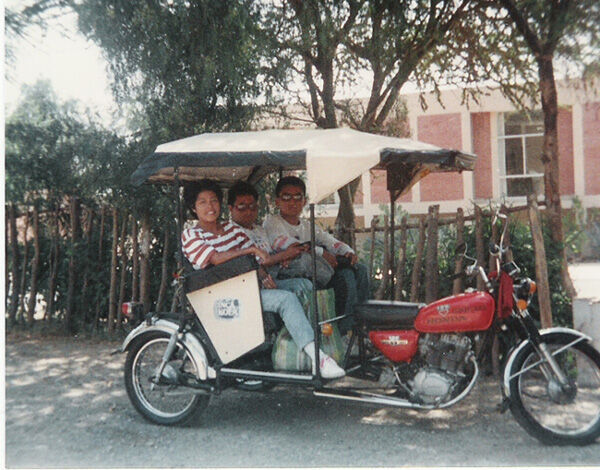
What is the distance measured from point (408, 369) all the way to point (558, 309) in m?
2.25

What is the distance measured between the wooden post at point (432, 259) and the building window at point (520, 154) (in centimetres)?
1439

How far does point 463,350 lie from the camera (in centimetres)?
403

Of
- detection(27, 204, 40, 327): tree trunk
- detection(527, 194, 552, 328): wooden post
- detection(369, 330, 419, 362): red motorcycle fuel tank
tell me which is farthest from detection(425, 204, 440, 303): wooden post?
detection(27, 204, 40, 327): tree trunk

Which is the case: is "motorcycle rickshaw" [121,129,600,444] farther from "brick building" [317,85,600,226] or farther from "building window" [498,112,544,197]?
"building window" [498,112,544,197]

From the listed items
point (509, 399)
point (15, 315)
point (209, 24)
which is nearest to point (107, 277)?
point (15, 315)

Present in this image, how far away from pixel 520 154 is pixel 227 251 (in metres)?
16.8

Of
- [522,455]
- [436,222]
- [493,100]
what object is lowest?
[522,455]

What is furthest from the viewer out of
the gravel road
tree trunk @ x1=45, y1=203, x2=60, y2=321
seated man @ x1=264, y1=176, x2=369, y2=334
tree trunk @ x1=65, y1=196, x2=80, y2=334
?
tree trunk @ x1=45, y1=203, x2=60, y2=321

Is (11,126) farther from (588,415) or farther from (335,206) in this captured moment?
(335,206)

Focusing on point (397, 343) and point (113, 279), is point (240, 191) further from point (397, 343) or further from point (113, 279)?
point (113, 279)

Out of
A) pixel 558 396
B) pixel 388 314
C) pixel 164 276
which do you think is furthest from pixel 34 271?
pixel 558 396

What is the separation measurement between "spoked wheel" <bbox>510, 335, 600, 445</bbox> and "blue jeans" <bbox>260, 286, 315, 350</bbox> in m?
1.34

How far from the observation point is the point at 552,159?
6.02 meters

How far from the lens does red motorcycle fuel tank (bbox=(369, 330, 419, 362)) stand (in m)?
4.15
